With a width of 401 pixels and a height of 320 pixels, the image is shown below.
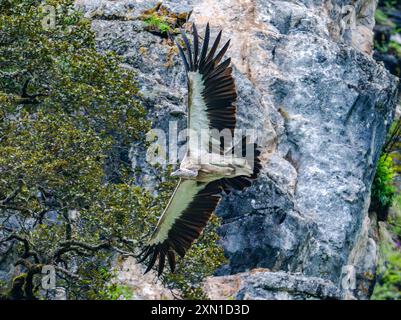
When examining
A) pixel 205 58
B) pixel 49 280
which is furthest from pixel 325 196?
pixel 49 280

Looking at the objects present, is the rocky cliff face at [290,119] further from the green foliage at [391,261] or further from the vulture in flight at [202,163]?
the green foliage at [391,261]

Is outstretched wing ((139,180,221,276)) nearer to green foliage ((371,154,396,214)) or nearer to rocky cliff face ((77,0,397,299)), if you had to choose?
rocky cliff face ((77,0,397,299))

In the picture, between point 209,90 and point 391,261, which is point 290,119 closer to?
point 209,90

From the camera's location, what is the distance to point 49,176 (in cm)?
1584

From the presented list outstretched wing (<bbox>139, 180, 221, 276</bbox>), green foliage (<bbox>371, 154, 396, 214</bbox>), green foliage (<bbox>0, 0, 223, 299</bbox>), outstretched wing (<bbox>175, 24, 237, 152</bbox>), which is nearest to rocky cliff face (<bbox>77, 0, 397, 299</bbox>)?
outstretched wing (<bbox>139, 180, 221, 276</bbox>)

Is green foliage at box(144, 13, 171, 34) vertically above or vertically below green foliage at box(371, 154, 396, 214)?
above

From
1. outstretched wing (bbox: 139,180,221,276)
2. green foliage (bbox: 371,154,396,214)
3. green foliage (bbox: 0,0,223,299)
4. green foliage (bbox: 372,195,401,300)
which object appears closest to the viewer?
green foliage (bbox: 0,0,223,299)

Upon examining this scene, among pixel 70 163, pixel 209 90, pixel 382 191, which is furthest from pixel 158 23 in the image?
pixel 382 191

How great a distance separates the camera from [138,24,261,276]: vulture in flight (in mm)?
16406

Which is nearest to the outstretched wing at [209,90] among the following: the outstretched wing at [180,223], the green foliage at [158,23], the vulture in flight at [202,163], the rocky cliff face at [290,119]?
the vulture in flight at [202,163]

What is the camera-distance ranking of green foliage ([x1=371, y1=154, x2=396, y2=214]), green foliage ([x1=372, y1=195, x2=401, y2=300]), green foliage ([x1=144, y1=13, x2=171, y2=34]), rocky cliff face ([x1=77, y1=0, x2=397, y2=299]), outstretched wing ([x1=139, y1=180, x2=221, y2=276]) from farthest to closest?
green foliage ([x1=371, y1=154, x2=396, y2=214])
green foliage ([x1=372, y1=195, x2=401, y2=300])
green foliage ([x1=144, y1=13, x2=171, y2=34])
rocky cliff face ([x1=77, y1=0, x2=397, y2=299])
outstretched wing ([x1=139, y1=180, x2=221, y2=276])

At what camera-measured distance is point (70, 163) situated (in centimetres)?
1608

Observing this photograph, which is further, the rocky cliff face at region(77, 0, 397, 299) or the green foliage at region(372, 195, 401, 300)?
the green foliage at region(372, 195, 401, 300)

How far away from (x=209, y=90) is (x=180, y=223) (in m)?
2.23
